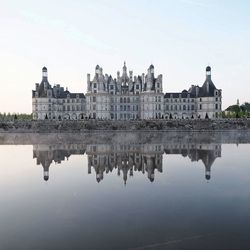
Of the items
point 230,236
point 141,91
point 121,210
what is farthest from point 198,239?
point 141,91

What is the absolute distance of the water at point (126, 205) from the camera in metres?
8.00

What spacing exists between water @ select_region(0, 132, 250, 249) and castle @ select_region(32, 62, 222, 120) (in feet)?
199

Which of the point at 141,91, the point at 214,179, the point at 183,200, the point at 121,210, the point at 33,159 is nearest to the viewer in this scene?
the point at 121,210

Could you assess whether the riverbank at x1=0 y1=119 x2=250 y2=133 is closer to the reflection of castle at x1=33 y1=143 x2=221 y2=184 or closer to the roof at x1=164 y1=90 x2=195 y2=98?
the roof at x1=164 y1=90 x2=195 y2=98

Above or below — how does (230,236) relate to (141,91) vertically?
below

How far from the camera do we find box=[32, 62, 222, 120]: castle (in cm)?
7906

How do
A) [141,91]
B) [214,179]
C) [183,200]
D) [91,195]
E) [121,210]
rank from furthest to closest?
1. [141,91]
2. [214,179]
3. [91,195]
4. [183,200]
5. [121,210]

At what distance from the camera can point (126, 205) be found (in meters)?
10.7

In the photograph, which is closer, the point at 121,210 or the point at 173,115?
the point at 121,210

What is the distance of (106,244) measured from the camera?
7766mm

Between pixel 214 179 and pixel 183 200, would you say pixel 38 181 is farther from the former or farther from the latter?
pixel 214 179

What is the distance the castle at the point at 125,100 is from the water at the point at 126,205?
199 ft

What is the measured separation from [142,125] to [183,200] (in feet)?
152

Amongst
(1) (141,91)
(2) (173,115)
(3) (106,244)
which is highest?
(1) (141,91)
